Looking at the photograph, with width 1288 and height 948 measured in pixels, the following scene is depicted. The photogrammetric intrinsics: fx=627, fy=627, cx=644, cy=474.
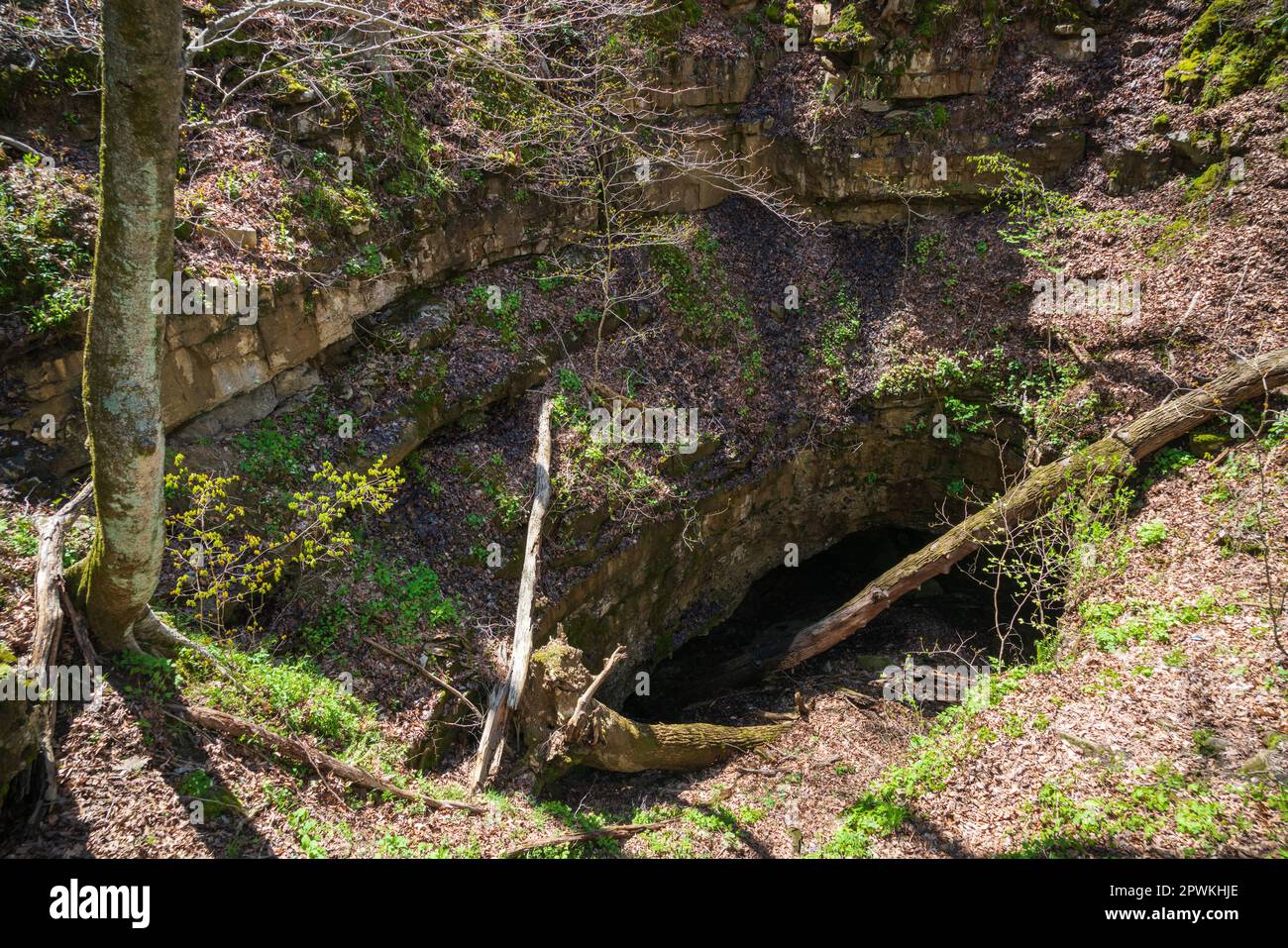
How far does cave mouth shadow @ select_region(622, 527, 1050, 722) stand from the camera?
33.4 feet

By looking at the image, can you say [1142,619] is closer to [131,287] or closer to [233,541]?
[131,287]

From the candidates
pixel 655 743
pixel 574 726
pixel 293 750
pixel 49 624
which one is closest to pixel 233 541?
pixel 49 624

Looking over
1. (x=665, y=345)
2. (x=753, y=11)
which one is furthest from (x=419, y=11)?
(x=753, y=11)

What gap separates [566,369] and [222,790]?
674 cm

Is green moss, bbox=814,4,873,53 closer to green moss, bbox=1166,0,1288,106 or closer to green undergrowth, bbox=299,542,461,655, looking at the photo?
green moss, bbox=1166,0,1288,106

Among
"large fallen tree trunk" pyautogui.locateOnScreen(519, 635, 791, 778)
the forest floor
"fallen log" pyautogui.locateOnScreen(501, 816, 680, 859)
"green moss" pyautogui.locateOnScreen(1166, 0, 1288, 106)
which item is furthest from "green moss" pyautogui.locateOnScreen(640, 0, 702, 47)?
"fallen log" pyautogui.locateOnScreen(501, 816, 680, 859)

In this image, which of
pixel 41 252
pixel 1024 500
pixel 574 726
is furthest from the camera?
pixel 1024 500

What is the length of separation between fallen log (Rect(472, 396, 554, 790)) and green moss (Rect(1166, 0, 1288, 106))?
38.8 ft

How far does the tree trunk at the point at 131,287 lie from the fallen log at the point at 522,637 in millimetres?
3379

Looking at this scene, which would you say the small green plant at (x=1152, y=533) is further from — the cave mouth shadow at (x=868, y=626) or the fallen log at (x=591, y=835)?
the fallen log at (x=591, y=835)

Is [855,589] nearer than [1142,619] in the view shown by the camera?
No

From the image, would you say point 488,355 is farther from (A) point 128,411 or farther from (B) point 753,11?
(B) point 753,11

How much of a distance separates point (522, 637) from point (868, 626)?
6847mm

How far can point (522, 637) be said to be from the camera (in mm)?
7184
